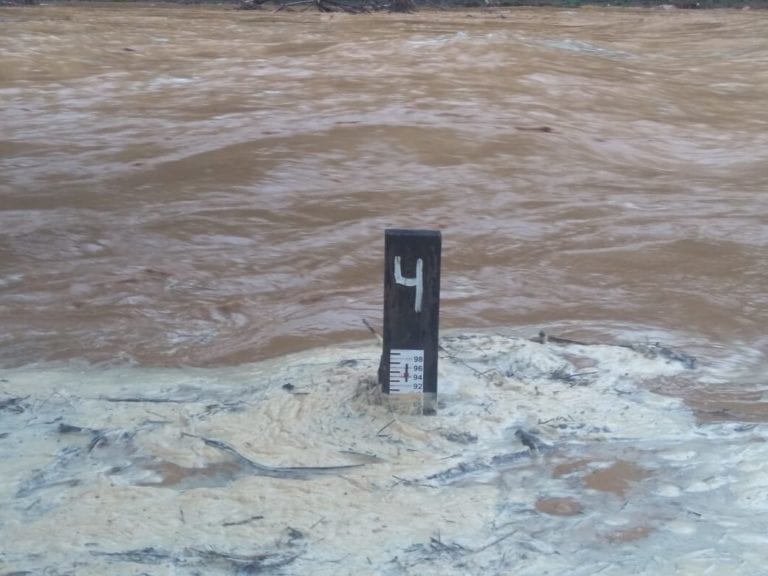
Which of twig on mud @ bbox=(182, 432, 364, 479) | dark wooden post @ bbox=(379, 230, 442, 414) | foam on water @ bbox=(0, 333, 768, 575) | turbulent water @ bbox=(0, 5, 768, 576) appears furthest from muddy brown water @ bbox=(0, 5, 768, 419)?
twig on mud @ bbox=(182, 432, 364, 479)

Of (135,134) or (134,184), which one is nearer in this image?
(134,184)

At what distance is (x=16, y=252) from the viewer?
5.69 meters

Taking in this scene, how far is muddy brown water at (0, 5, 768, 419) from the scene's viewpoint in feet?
15.3

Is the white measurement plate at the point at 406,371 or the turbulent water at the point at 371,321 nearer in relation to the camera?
the turbulent water at the point at 371,321

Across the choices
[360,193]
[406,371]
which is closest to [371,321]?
[406,371]

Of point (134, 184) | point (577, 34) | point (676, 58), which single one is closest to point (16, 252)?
point (134, 184)

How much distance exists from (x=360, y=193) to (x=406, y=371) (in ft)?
12.2

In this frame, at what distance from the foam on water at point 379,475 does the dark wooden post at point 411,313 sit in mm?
99

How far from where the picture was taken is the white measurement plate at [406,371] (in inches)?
128

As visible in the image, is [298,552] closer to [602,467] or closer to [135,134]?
[602,467]

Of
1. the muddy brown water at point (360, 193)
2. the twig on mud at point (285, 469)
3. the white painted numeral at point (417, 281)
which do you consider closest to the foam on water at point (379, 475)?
the twig on mud at point (285, 469)

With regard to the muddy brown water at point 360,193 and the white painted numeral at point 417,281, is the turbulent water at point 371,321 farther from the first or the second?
the white painted numeral at point 417,281

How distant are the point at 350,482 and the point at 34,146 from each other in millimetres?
5963

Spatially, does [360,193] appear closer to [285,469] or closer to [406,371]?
[406,371]
